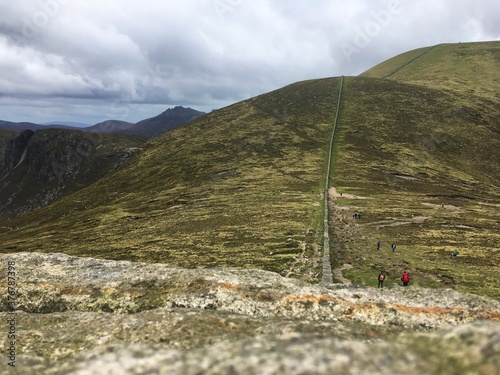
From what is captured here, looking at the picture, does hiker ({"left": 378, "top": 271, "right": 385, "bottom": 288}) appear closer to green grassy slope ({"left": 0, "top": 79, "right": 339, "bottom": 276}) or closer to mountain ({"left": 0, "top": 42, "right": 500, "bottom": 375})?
mountain ({"left": 0, "top": 42, "right": 500, "bottom": 375})

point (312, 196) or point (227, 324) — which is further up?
point (312, 196)

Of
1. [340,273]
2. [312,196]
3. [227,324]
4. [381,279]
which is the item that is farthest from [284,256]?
[312,196]

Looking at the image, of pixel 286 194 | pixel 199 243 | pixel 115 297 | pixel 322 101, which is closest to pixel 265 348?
pixel 115 297

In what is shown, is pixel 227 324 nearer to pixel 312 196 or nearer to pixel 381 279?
pixel 381 279

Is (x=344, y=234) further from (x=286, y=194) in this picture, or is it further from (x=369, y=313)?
(x=369, y=313)

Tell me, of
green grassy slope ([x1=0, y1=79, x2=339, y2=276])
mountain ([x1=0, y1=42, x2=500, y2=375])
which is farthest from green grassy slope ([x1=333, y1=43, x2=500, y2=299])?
green grassy slope ([x1=0, y1=79, x2=339, y2=276])

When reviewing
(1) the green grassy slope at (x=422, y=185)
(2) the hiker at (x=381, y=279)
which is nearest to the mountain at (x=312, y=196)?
(1) the green grassy slope at (x=422, y=185)

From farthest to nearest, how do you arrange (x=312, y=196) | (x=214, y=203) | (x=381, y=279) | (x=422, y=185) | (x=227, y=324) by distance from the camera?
(x=422, y=185) → (x=214, y=203) → (x=312, y=196) → (x=381, y=279) → (x=227, y=324)
